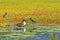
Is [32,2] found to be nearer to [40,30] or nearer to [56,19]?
[56,19]

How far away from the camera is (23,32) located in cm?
889

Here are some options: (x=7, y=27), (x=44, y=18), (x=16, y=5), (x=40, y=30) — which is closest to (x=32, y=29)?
(x=40, y=30)

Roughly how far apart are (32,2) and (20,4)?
0.46 meters

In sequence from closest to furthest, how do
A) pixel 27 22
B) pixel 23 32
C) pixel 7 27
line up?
pixel 23 32 → pixel 7 27 → pixel 27 22

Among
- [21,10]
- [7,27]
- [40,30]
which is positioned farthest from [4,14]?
[40,30]

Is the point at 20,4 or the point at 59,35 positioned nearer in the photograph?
the point at 59,35

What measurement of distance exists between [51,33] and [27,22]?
178cm

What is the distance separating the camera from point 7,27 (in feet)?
31.4

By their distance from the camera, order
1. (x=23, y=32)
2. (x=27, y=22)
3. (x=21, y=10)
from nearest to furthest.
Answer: (x=23, y=32) → (x=27, y=22) → (x=21, y=10)

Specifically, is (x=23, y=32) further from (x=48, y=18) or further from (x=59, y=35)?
(x=48, y=18)

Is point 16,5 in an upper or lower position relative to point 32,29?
upper

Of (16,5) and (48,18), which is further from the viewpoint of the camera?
(16,5)

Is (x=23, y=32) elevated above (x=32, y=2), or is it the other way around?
(x=32, y=2)

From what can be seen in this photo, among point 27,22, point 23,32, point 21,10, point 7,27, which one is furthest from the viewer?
point 21,10
